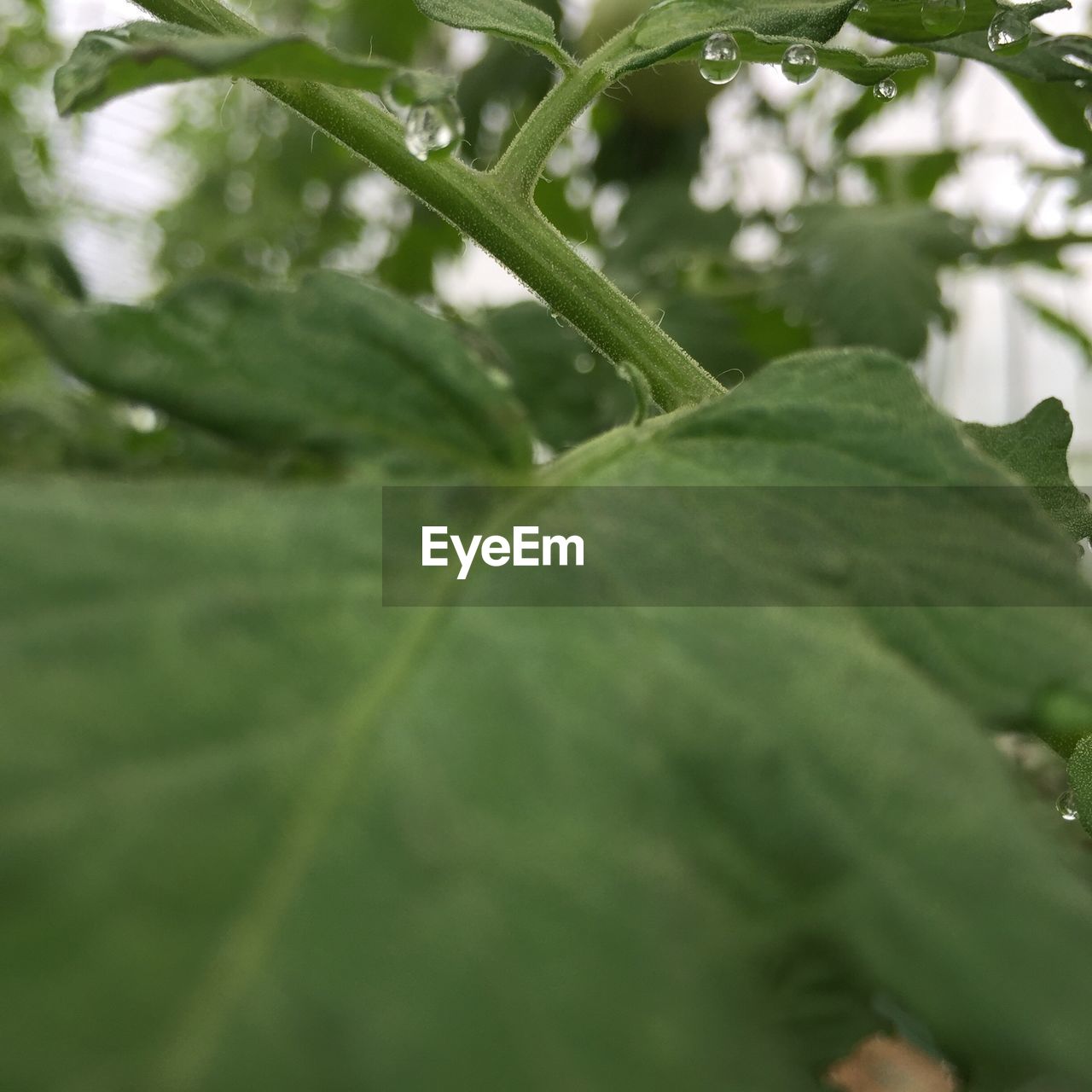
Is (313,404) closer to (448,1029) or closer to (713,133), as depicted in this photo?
(448,1029)

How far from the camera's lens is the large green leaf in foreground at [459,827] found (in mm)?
140

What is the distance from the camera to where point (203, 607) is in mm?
179

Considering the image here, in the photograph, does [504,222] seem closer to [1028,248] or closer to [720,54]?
[720,54]

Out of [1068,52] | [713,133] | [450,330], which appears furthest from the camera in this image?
[713,133]

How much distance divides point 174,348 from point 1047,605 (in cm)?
19

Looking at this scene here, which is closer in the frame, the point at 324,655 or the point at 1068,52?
the point at 324,655

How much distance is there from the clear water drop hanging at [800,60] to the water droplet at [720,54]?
15mm

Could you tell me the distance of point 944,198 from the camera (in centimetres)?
156

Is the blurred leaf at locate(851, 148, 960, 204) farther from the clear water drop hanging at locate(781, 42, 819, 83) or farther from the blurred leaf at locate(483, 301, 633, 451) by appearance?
the clear water drop hanging at locate(781, 42, 819, 83)

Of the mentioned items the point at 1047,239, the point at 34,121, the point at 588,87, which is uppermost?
the point at 34,121

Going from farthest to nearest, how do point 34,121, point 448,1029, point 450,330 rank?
point 34,121 < point 450,330 < point 448,1029

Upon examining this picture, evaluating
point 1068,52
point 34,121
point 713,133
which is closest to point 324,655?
point 1068,52

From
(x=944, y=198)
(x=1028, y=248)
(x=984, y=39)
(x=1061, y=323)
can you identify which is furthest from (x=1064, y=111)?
(x=944, y=198)

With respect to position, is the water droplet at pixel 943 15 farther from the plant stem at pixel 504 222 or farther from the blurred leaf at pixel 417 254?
the blurred leaf at pixel 417 254
